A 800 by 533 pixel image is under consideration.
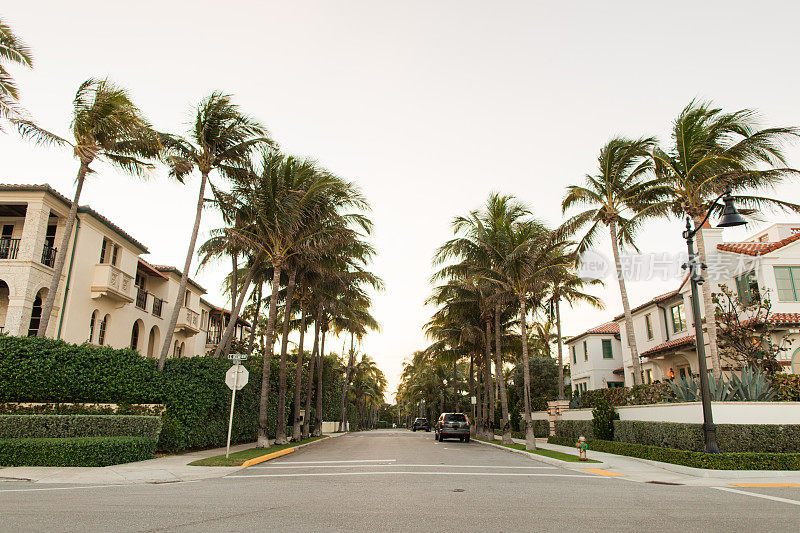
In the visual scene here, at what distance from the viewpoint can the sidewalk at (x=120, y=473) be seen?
11.6 meters

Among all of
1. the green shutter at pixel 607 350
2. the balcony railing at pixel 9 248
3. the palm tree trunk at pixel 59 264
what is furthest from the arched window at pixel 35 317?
the green shutter at pixel 607 350

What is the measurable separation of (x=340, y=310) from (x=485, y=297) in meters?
9.03

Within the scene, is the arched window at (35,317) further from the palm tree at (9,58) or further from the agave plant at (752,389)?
the agave plant at (752,389)

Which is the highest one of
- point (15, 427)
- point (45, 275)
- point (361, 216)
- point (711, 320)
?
point (361, 216)

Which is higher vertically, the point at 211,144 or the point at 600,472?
the point at 211,144

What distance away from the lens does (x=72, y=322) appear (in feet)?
72.9

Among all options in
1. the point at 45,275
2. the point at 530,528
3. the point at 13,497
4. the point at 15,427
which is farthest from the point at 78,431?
the point at 530,528

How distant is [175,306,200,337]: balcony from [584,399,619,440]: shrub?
24.0 m

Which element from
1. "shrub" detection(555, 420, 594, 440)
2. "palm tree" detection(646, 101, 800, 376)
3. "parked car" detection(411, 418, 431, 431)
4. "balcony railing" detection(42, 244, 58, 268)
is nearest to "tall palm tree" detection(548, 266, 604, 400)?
"shrub" detection(555, 420, 594, 440)

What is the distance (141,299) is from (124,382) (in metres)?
13.6

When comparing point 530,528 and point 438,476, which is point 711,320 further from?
point 530,528

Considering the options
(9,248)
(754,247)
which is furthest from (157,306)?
(754,247)

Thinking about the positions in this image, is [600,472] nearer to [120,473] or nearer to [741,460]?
[741,460]

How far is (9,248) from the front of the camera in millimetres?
21422
